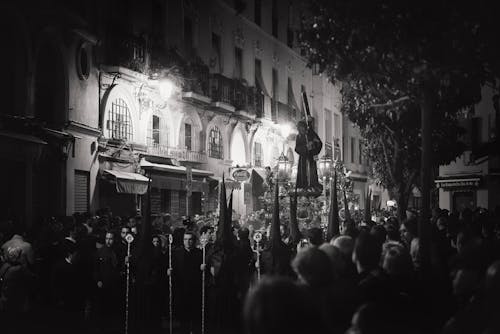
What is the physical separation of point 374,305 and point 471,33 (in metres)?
6.24

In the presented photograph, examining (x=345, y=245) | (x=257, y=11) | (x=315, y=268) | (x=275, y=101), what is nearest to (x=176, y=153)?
(x=275, y=101)

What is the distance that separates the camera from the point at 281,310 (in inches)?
124

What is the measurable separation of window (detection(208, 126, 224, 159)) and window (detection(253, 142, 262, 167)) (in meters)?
4.03

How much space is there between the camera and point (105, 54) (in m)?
25.0

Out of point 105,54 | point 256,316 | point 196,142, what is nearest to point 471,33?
point 256,316

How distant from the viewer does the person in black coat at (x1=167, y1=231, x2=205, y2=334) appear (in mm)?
13172

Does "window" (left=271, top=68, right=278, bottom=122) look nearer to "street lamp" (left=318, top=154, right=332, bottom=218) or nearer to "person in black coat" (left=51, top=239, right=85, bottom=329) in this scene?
"street lamp" (left=318, top=154, right=332, bottom=218)

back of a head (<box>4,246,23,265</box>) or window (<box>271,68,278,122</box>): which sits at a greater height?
window (<box>271,68,278,122</box>)

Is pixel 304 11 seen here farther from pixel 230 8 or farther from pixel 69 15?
pixel 230 8

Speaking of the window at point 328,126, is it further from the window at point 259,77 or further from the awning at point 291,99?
the window at point 259,77

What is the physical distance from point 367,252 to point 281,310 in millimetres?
3046

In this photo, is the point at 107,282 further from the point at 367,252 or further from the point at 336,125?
the point at 336,125

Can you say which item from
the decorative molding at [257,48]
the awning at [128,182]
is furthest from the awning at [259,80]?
the awning at [128,182]

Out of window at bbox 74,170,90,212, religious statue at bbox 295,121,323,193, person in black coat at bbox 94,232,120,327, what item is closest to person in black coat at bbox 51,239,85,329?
person in black coat at bbox 94,232,120,327
